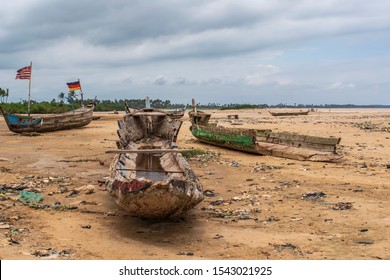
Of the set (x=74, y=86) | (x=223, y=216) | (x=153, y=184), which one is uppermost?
(x=74, y=86)

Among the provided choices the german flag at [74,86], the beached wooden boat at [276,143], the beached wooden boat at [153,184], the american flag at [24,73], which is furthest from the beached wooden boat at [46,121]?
the beached wooden boat at [153,184]

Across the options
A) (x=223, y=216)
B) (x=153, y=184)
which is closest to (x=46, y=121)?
(x=223, y=216)

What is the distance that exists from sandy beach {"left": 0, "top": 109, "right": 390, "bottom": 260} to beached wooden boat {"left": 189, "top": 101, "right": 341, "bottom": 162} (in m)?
0.62

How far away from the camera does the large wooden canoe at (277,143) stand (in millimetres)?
14344

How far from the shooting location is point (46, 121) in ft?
82.1

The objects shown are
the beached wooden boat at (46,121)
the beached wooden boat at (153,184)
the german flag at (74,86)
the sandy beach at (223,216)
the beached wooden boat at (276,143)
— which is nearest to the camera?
the sandy beach at (223,216)

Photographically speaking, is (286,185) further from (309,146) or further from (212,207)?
(309,146)

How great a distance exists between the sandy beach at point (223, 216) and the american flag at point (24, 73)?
1169cm

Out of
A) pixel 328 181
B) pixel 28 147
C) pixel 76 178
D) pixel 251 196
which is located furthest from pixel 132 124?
pixel 28 147

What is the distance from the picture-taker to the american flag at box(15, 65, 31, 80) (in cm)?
2465

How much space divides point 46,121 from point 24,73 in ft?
9.94

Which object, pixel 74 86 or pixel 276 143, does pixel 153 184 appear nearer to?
pixel 276 143

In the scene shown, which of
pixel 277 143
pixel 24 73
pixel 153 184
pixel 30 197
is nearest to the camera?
pixel 153 184

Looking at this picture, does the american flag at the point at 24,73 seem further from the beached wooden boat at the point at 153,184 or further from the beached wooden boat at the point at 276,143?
the beached wooden boat at the point at 153,184
